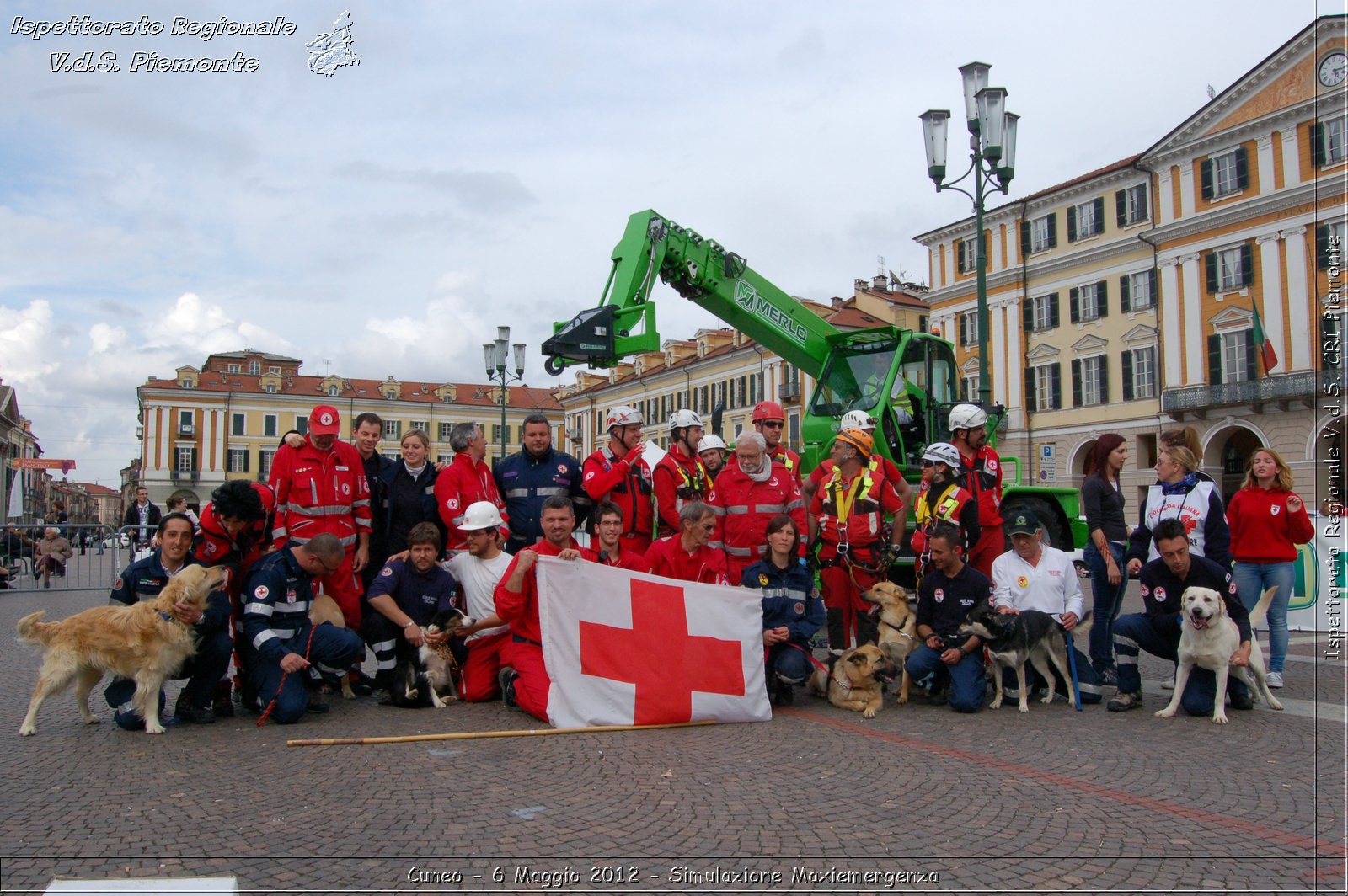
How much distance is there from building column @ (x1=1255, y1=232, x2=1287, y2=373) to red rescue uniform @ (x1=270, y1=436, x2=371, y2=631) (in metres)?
39.4

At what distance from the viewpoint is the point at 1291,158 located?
3572cm

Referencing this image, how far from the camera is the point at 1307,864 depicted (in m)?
3.68

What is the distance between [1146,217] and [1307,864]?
147 feet

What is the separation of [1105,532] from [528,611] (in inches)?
174

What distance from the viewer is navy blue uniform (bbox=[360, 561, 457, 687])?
22.4 feet

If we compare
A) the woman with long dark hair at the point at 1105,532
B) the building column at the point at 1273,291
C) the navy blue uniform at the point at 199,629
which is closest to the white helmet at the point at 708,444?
the woman with long dark hair at the point at 1105,532

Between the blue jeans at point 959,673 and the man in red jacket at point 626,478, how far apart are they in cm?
237

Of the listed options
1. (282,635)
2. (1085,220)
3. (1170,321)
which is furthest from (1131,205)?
(282,635)

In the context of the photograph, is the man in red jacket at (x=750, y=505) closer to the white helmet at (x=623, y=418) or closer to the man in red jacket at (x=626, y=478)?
the man in red jacket at (x=626, y=478)

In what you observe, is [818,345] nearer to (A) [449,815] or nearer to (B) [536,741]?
(B) [536,741]

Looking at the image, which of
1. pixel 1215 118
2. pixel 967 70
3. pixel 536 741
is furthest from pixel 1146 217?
pixel 536 741

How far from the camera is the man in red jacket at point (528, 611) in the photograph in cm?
627

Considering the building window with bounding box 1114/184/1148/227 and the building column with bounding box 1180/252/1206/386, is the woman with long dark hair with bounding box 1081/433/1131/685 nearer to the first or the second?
the building column with bounding box 1180/252/1206/386

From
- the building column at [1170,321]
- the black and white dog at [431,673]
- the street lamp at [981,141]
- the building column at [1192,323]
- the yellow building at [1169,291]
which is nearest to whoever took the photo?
the black and white dog at [431,673]
